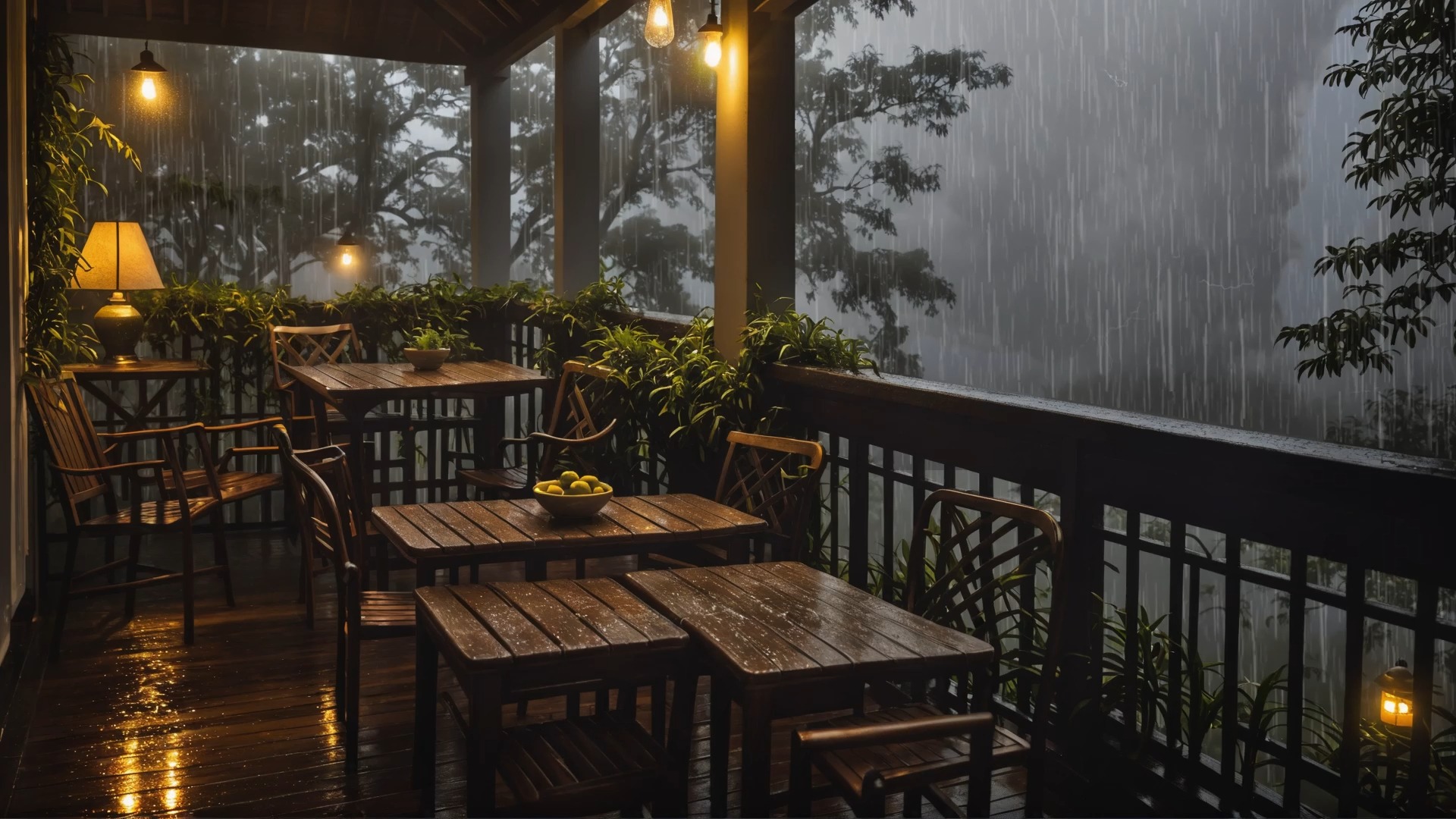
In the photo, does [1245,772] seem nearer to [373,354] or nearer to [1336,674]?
[373,354]

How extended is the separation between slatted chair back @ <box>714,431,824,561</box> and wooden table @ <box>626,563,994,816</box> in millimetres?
647

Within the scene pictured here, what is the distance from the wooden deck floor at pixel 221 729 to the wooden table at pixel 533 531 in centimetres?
53

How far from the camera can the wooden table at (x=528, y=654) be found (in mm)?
1992

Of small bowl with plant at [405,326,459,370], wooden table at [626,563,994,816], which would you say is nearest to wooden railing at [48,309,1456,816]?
wooden table at [626,563,994,816]

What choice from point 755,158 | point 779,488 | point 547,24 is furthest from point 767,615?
point 547,24

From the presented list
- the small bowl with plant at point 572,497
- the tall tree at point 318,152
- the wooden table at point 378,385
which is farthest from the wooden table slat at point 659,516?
the tall tree at point 318,152

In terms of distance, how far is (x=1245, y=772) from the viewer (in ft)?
8.19

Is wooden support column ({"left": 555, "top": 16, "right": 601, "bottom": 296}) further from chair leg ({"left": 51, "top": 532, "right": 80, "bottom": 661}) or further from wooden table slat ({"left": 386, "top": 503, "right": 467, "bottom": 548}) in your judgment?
wooden table slat ({"left": 386, "top": 503, "right": 467, "bottom": 548})

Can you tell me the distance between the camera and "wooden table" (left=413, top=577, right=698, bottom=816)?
199cm

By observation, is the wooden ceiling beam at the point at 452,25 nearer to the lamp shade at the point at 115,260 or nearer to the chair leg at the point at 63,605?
the lamp shade at the point at 115,260

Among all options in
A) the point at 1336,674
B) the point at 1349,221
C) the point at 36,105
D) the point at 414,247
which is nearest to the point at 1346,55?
the point at 1349,221

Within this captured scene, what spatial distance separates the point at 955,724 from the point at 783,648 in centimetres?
37

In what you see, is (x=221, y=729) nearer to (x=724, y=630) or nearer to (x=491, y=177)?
(x=724, y=630)

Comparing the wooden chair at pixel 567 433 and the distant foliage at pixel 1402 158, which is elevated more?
the distant foliage at pixel 1402 158
